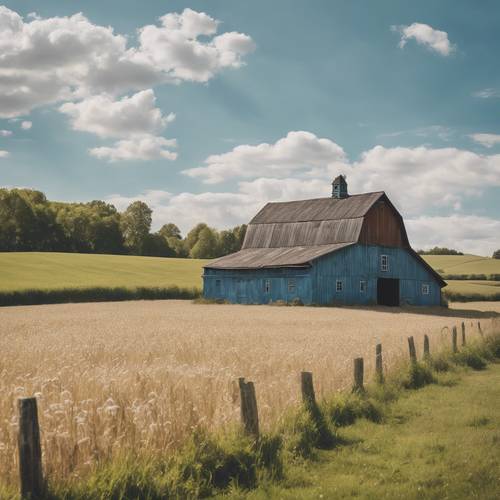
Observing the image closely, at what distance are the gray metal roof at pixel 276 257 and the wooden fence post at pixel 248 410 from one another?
3713 cm

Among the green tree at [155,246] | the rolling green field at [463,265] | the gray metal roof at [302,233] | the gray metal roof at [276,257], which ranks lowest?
the rolling green field at [463,265]

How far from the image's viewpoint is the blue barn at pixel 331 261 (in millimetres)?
46000

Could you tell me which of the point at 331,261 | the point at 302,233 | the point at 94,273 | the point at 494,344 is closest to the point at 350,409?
the point at 494,344

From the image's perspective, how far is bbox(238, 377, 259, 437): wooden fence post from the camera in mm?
7387

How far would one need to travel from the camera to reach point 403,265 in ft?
170

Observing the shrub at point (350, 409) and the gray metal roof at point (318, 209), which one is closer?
the shrub at point (350, 409)

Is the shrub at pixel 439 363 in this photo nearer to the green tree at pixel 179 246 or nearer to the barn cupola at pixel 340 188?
the barn cupola at pixel 340 188

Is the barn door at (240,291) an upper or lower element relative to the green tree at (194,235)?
A: lower

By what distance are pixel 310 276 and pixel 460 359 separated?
29.0m

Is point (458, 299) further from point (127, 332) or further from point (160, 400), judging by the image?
point (160, 400)

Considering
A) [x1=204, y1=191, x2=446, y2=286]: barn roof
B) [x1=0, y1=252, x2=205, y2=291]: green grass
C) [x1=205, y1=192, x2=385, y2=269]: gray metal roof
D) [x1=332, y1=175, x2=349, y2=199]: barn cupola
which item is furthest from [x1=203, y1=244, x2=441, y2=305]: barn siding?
[x1=0, y1=252, x2=205, y2=291]: green grass

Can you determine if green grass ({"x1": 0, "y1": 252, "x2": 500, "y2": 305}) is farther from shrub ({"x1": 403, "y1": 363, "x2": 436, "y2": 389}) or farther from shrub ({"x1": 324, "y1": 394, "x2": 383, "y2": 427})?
shrub ({"x1": 324, "y1": 394, "x2": 383, "y2": 427})

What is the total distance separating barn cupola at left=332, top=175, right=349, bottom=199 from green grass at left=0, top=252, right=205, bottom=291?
16.6 meters

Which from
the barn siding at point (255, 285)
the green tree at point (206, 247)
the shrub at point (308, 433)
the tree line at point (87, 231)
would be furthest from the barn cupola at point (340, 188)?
the green tree at point (206, 247)
